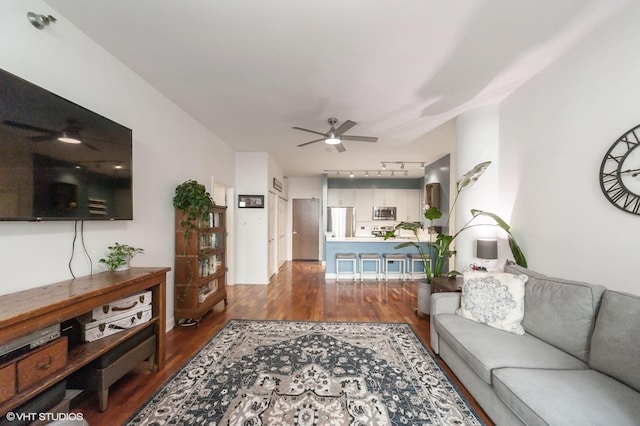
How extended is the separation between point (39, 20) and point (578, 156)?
4062 millimetres

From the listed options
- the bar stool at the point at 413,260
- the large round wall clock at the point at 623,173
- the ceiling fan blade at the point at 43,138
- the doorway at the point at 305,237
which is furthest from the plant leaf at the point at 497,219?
the doorway at the point at 305,237

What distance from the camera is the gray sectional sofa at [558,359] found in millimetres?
1187

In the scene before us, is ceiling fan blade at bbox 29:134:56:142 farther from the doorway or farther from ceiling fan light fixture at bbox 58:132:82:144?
the doorway

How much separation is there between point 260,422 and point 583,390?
1.82m

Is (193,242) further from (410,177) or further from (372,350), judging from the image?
(410,177)

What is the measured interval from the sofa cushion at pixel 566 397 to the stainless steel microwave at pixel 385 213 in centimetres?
625

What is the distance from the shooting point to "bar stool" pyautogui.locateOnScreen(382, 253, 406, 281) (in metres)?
5.47

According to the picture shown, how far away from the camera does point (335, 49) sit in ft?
6.82

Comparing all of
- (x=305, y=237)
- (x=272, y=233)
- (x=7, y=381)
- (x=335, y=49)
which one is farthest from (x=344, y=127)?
(x=305, y=237)

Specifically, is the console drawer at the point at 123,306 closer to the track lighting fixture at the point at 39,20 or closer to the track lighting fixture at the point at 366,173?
the track lighting fixture at the point at 39,20

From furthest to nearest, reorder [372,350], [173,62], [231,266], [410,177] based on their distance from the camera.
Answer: [410,177], [231,266], [372,350], [173,62]

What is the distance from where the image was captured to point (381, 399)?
182 cm

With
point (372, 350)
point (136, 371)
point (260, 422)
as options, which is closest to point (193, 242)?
point (136, 371)

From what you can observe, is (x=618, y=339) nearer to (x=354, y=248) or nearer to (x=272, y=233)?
(x=354, y=248)
